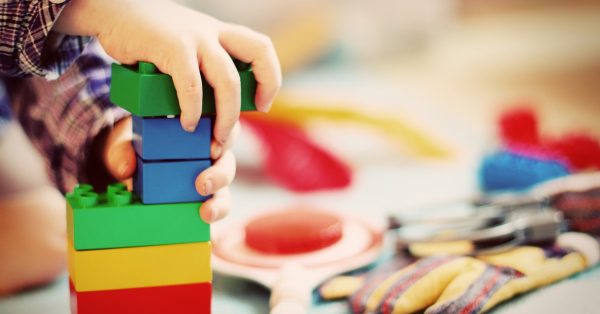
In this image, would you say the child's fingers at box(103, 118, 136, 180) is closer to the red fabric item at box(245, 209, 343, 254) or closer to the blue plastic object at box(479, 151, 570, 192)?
the red fabric item at box(245, 209, 343, 254)

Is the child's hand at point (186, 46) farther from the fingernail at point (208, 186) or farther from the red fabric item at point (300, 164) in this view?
the red fabric item at point (300, 164)

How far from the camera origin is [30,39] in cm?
58

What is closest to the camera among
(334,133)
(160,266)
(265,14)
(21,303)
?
(160,266)

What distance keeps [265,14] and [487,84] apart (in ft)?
1.86

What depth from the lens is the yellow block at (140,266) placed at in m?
0.52

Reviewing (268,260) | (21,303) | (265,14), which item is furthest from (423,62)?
(21,303)

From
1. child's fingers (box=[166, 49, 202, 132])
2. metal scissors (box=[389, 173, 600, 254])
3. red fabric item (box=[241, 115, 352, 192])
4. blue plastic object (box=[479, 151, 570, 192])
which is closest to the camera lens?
child's fingers (box=[166, 49, 202, 132])

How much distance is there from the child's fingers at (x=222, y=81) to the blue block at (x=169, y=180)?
4 cm

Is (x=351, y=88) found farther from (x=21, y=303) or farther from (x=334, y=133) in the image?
(x=21, y=303)

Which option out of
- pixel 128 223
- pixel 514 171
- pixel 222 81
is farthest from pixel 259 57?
pixel 514 171

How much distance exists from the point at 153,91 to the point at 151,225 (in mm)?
97

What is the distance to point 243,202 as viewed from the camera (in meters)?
0.98

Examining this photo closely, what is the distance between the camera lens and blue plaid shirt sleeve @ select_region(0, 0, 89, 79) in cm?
56

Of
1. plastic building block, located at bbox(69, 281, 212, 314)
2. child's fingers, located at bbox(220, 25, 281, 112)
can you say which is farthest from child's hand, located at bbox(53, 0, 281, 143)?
plastic building block, located at bbox(69, 281, 212, 314)
